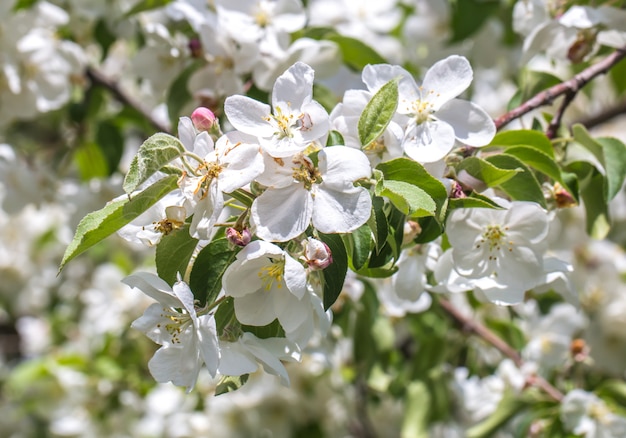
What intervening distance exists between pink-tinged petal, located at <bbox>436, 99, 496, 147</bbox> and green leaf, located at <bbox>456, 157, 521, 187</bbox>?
50mm

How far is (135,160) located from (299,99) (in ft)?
0.89

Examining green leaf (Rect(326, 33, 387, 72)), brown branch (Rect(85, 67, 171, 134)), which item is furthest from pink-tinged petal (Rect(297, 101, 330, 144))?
brown branch (Rect(85, 67, 171, 134))

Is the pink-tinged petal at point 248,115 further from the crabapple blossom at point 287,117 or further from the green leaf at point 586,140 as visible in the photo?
the green leaf at point 586,140

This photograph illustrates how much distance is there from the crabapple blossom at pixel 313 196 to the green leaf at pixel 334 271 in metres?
0.06

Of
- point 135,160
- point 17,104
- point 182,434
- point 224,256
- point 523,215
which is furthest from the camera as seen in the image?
point 182,434

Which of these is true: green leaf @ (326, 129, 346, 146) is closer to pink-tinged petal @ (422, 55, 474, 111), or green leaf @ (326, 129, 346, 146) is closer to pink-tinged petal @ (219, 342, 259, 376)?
pink-tinged petal @ (422, 55, 474, 111)

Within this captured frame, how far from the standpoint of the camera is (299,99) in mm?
1153

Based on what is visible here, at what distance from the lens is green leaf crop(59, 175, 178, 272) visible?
1096 millimetres

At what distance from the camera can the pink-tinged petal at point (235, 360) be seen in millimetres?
1089

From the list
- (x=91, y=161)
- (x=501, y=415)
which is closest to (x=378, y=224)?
(x=501, y=415)

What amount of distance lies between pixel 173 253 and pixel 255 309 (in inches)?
5.9

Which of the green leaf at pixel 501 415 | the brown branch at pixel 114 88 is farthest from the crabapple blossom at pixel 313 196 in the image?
the brown branch at pixel 114 88

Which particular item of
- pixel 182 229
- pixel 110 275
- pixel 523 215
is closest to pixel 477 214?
pixel 523 215

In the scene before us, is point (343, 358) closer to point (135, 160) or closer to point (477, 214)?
point (477, 214)
